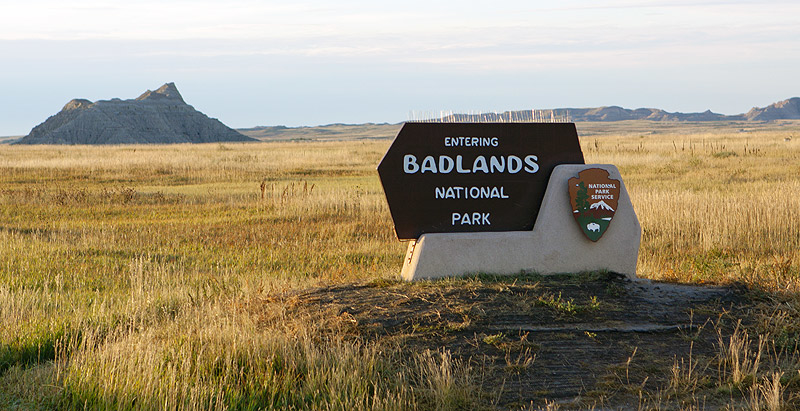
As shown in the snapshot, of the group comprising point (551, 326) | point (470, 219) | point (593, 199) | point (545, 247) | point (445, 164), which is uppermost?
point (445, 164)

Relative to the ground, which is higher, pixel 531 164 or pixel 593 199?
pixel 531 164

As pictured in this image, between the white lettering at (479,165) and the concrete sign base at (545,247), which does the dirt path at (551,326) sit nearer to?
the concrete sign base at (545,247)

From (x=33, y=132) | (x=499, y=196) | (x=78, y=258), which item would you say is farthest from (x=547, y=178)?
(x=33, y=132)

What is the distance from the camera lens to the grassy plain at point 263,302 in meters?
4.69

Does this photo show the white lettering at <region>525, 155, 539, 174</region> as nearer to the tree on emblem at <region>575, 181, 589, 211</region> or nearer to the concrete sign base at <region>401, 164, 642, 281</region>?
the concrete sign base at <region>401, 164, 642, 281</region>

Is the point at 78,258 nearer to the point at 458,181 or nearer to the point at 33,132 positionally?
the point at 458,181

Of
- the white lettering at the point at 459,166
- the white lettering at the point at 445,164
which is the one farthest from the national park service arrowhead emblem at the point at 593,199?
the white lettering at the point at 445,164

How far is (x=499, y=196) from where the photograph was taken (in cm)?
757

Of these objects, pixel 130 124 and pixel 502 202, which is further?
pixel 130 124

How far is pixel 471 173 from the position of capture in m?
7.52

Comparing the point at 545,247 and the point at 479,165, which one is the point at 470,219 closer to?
the point at 479,165

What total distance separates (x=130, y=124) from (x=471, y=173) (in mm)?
120000

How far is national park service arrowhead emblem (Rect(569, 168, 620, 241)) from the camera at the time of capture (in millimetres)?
7461

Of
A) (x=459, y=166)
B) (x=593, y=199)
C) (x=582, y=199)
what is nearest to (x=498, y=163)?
(x=459, y=166)
